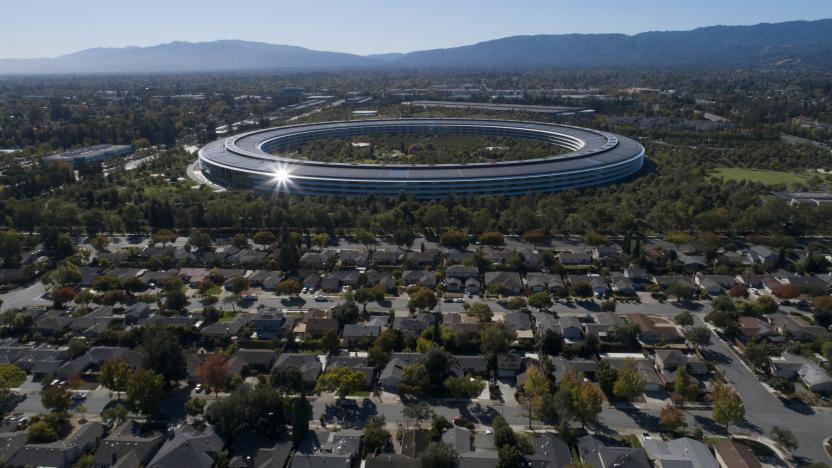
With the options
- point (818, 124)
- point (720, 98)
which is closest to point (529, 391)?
point (818, 124)

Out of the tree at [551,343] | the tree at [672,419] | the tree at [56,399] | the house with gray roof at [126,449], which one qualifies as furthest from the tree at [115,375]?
the tree at [672,419]

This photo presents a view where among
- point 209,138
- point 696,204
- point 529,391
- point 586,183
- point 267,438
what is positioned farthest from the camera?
point 209,138

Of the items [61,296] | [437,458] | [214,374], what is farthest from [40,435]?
[437,458]

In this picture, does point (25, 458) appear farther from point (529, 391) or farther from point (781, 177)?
point (781, 177)

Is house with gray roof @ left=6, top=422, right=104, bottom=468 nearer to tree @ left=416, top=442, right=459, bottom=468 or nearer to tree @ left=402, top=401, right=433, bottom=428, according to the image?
tree @ left=402, top=401, right=433, bottom=428

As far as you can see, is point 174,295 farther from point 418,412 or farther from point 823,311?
point 823,311

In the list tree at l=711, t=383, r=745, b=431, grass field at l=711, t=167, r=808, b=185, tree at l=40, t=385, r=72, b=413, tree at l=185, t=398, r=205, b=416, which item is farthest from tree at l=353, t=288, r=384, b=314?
grass field at l=711, t=167, r=808, b=185
